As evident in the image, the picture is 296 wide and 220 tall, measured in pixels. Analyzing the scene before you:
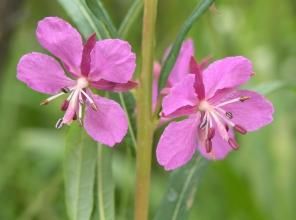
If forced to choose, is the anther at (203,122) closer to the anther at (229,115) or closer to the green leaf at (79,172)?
the anther at (229,115)

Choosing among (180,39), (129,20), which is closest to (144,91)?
(180,39)

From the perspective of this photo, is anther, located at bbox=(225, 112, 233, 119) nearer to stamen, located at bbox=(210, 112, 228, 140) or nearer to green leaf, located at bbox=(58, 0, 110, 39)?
stamen, located at bbox=(210, 112, 228, 140)

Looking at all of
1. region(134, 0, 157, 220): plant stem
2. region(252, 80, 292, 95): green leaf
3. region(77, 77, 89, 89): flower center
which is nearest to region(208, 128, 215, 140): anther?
region(134, 0, 157, 220): plant stem

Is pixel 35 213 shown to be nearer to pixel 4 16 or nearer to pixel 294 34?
pixel 4 16

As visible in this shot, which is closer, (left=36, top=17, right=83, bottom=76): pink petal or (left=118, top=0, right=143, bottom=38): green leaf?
(left=36, top=17, right=83, bottom=76): pink petal

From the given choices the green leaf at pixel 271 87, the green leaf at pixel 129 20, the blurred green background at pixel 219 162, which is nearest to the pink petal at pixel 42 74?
the green leaf at pixel 129 20

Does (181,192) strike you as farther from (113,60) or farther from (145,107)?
(113,60)

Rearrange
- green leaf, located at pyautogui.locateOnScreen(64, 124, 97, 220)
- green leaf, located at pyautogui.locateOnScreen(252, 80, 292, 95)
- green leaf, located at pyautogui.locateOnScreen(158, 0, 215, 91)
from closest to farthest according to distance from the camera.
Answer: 1. green leaf, located at pyautogui.locateOnScreen(158, 0, 215, 91)
2. green leaf, located at pyautogui.locateOnScreen(64, 124, 97, 220)
3. green leaf, located at pyautogui.locateOnScreen(252, 80, 292, 95)
